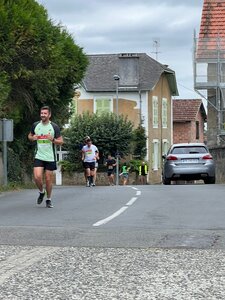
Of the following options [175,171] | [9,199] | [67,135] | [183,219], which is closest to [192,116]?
[67,135]

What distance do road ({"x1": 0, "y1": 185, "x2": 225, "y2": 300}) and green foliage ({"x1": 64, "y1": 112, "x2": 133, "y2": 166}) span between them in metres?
33.7

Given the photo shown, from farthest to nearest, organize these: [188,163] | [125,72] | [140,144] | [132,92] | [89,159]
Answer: [125,72]
[132,92]
[140,144]
[188,163]
[89,159]

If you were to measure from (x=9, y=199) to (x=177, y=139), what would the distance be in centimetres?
5337

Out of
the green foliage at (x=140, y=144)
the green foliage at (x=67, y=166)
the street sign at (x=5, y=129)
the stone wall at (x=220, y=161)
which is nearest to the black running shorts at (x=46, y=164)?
the street sign at (x=5, y=129)

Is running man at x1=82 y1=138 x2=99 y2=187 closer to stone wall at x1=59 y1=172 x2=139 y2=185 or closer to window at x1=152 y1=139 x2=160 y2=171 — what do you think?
stone wall at x1=59 y1=172 x2=139 y2=185

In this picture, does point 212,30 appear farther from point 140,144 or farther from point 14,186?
point 14,186

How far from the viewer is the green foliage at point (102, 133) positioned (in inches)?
1882

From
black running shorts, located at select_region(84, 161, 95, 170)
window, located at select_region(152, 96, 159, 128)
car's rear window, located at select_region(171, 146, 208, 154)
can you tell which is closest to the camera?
black running shorts, located at select_region(84, 161, 95, 170)

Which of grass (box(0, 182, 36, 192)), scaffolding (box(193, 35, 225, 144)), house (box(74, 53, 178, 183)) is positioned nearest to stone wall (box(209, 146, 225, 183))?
scaffolding (box(193, 35, 225, 144))

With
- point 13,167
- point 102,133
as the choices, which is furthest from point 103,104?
point 13,167

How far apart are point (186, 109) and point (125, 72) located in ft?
53.9

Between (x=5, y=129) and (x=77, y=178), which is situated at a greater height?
(x=5, y=129)

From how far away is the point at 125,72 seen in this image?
178 ft

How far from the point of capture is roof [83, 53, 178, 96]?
53.8m
